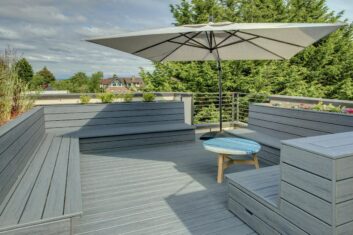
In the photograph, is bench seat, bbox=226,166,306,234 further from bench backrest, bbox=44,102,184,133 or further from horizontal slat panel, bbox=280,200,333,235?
bench backrest, bbox=44,102,184,133

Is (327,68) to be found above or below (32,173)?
above

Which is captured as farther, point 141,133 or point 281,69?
point 281,69

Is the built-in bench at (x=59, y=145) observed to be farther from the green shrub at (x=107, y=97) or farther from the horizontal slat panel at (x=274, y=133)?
the horizontal slat panel at (x=274, y=133)

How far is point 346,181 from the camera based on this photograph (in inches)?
53.8

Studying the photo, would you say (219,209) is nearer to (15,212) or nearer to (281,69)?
(15,212)

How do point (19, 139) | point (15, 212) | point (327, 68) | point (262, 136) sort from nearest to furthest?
point (15, 212) < point (19, 139) < point (262, 136) < point (327, 68)

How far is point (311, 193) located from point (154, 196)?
64.8 inches

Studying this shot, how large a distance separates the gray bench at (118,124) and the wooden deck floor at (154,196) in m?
0.34

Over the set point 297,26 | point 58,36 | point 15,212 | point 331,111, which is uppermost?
point 58,36

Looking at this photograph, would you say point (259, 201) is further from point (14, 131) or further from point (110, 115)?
point (110, 115)

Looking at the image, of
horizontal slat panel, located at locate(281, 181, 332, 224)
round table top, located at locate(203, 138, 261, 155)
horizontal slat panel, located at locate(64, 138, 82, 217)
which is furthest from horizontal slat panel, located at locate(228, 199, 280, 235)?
horizontal slat panel, located at locate(64, 138, 82, 217)

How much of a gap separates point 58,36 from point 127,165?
32.8 m

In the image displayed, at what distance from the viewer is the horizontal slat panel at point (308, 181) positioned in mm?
1373

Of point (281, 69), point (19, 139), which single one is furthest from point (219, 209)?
point (281, 69)
